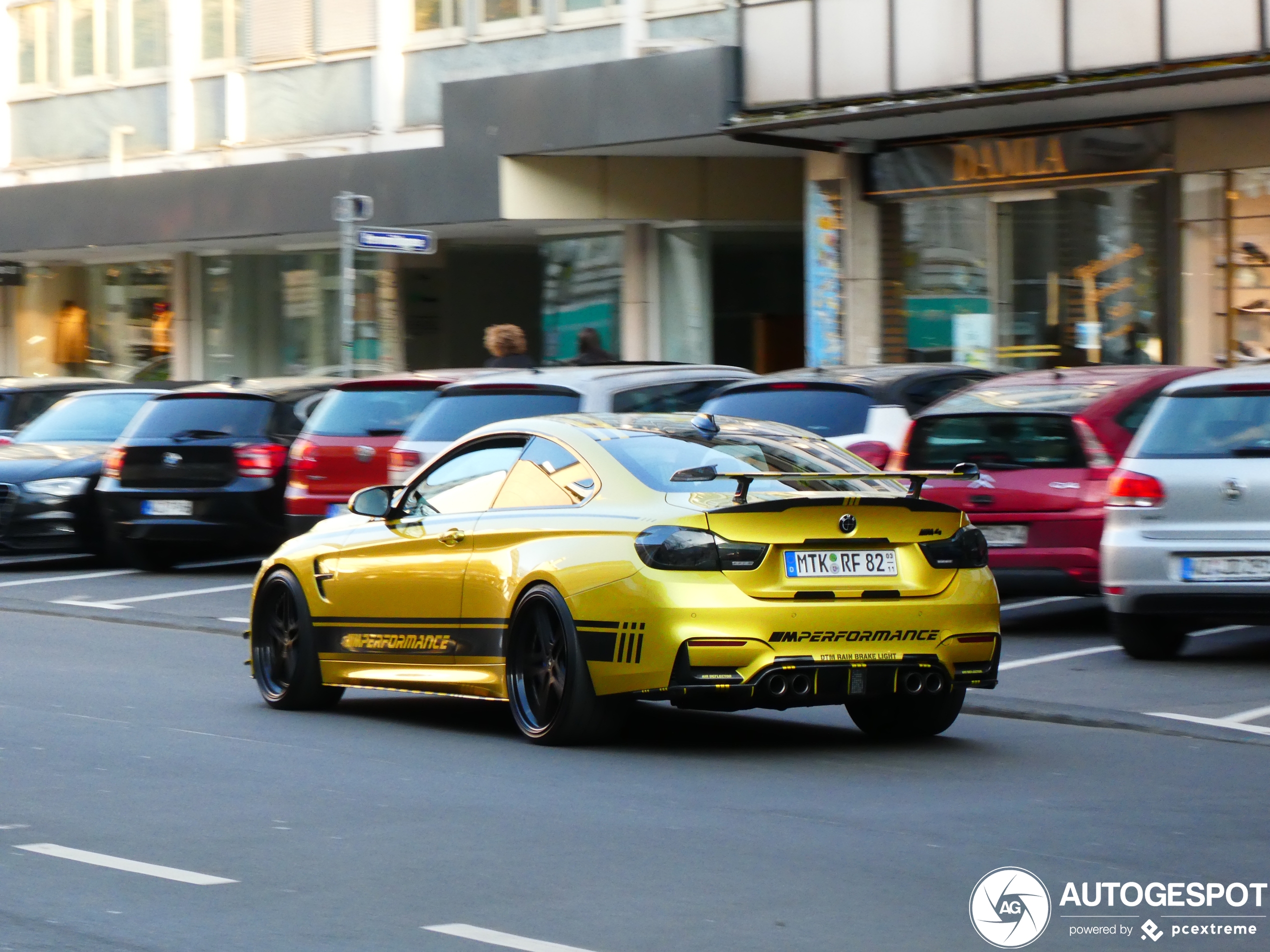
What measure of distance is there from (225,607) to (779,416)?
4.53 m

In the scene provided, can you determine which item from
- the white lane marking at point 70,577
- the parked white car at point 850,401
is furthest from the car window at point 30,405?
the parked white car at point 850,401

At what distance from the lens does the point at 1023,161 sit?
23547mm

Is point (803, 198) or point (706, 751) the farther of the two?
point (803, 198)

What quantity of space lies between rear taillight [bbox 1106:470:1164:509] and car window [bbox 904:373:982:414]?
9.35 ft

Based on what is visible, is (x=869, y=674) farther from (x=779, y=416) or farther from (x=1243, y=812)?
(x=779, y=416)

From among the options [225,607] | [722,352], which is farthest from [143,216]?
[225,607]

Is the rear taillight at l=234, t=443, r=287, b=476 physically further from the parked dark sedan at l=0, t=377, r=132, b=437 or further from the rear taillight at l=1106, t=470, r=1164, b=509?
the rear taillight at l=1106, t=470, r=1164, b=509

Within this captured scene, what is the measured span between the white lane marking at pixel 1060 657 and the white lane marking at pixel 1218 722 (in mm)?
1788

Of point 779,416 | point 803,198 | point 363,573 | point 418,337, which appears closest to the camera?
point 363,573

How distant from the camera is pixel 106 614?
53.7 ft

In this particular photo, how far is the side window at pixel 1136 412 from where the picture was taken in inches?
533

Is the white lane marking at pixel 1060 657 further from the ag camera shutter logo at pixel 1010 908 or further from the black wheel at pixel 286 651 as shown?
the ag camera shutter logo at pixel 1010 908

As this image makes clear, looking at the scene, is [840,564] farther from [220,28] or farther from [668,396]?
[220,28]

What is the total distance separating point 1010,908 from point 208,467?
13.5 meters
